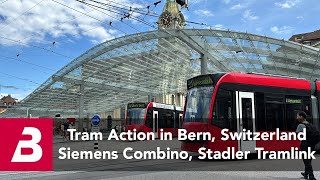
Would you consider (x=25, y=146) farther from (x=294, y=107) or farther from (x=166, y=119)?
(x=166, y=119)

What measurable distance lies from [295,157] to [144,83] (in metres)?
43.8

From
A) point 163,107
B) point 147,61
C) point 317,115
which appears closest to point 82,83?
point 147,61

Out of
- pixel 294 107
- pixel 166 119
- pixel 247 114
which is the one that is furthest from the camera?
pixel 166 119

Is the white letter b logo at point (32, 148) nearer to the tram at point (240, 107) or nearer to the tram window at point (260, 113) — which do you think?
the tram at point (240, 107)

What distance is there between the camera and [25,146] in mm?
14398

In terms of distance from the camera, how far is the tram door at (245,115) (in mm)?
14134

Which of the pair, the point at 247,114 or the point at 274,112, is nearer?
the point at 247,114

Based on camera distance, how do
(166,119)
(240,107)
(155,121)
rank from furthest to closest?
1. (166,119)
2. (155,121)
3. (240,107)

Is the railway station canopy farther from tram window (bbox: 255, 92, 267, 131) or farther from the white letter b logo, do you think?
the white letter b logo

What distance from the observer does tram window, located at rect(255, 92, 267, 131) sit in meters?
14.6

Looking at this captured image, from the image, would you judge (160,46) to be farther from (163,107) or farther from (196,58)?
(163,107)

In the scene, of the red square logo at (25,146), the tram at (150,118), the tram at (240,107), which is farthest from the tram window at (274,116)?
the tram at (150,118)

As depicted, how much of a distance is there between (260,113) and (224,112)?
1.81 meters

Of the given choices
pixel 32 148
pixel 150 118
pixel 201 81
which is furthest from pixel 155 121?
pixel 32 148
